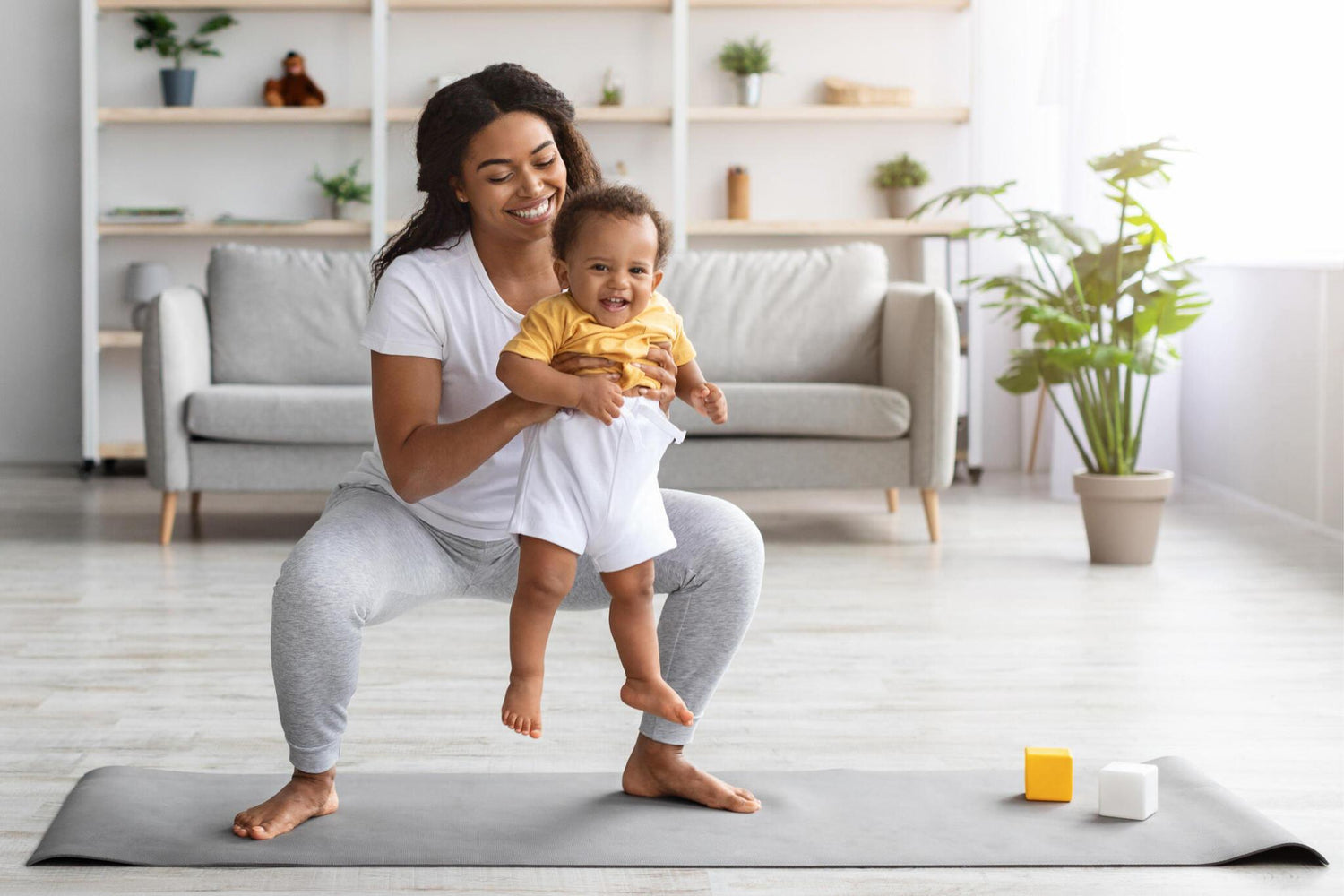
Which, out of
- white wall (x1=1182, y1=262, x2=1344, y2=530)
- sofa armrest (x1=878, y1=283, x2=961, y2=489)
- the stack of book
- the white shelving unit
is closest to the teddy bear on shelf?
the white shelving unit

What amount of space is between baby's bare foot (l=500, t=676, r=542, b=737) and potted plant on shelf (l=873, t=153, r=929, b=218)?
168 inches

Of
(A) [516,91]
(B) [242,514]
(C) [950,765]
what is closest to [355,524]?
(A) [516,91]

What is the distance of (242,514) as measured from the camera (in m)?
4.65

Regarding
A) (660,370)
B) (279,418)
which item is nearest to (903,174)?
(279,418)

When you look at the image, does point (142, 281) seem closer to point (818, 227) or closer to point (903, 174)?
point (818, 227)

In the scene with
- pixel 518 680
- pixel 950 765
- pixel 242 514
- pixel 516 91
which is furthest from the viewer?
pixel 242 514

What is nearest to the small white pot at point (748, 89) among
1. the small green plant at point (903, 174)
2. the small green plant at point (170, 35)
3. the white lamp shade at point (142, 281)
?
the small green plant at point (903, 174)

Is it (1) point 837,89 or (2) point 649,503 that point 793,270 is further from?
(2) point 649,503

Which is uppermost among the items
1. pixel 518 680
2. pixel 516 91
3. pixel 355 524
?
pixel 516 91

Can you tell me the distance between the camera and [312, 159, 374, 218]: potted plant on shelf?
5.67 meters

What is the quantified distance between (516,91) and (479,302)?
268 millimetres

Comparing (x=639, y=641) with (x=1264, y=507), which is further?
(x=1264, y=507)

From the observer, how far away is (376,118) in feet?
18.2

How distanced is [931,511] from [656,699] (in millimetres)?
2448
